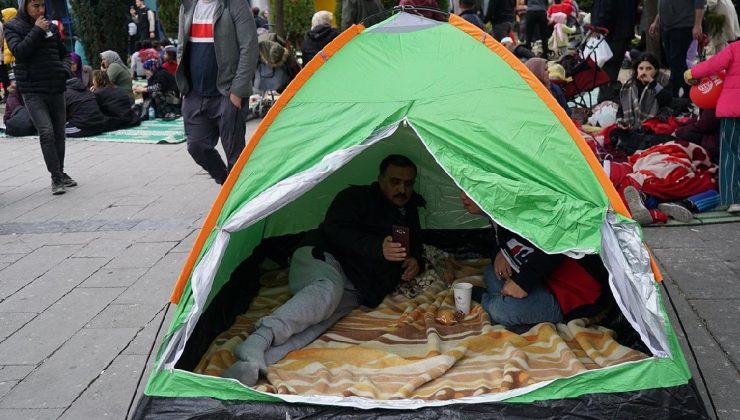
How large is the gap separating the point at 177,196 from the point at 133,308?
2649 millimetres

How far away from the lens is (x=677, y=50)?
8.26 m

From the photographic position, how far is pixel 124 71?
1197 centimetres

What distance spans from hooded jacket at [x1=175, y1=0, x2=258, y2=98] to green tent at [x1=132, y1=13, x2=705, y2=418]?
1.46 metres

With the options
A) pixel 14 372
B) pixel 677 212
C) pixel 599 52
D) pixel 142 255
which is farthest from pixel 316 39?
pixel 14 372

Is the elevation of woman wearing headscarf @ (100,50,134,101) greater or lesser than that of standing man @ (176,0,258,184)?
lesser

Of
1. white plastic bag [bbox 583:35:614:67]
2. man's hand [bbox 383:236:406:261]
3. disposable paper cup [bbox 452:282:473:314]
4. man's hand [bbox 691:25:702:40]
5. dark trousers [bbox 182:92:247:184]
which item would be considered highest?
man's hand [bbox 691:25:702:40]

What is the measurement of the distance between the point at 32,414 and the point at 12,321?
1.19 metres

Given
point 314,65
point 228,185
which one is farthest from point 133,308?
point 314,65

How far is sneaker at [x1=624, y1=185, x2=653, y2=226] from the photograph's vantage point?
551cm

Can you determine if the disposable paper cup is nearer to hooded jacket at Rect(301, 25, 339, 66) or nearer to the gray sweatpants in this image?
the gray sweatpants

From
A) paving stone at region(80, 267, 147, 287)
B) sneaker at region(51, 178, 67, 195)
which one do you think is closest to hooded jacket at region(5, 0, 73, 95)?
sneaker at region(51, 178, 67, 195)

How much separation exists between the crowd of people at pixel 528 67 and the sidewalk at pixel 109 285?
0.56 meters

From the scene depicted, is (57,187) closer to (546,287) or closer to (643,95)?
(546,287)

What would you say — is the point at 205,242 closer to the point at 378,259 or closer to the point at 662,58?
the point at 378,259
